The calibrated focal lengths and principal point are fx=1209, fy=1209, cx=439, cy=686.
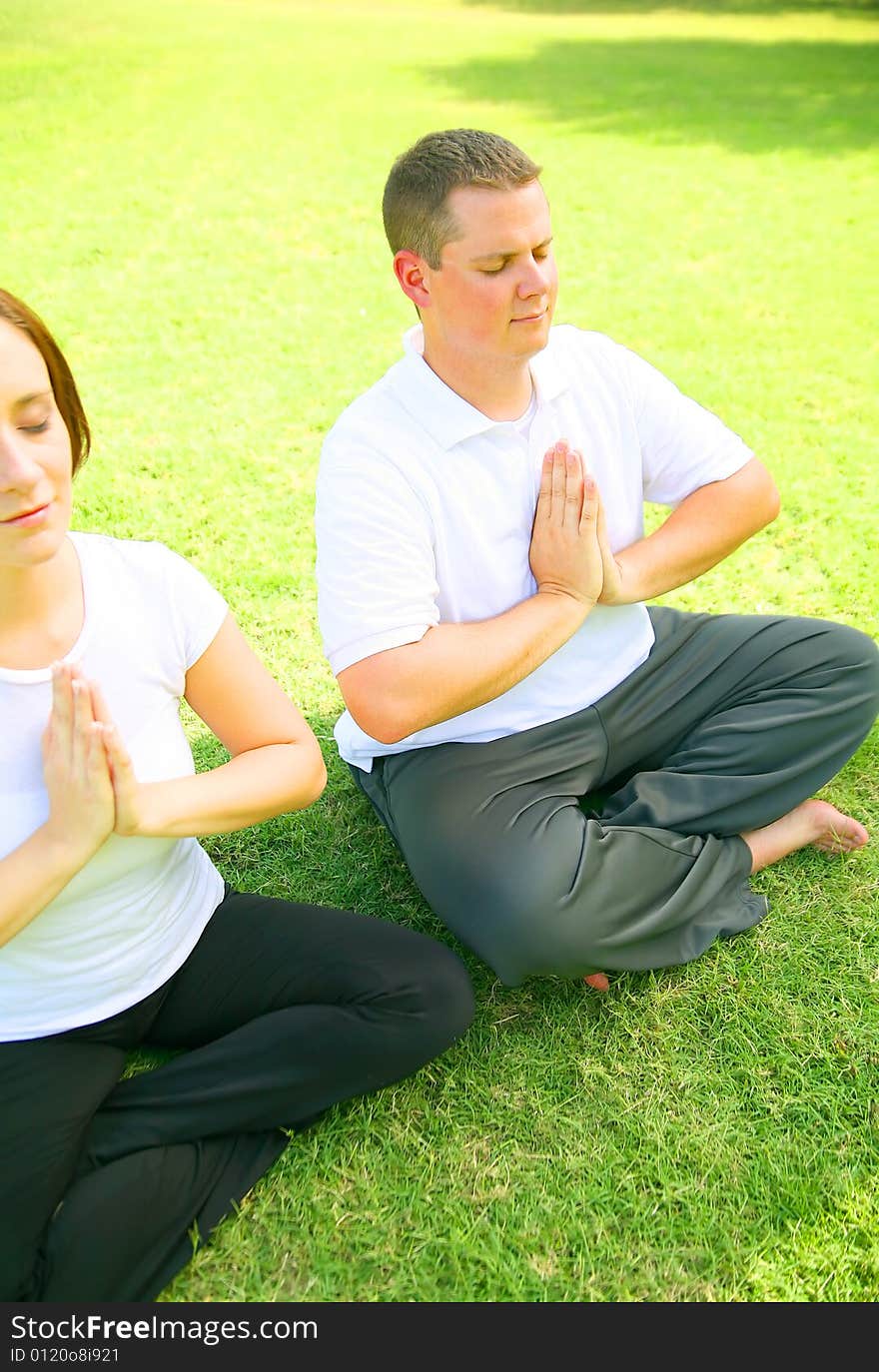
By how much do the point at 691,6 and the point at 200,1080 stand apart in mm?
19911

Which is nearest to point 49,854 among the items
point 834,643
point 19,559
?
point 19,559

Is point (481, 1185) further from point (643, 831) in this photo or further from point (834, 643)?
point (834, 643)

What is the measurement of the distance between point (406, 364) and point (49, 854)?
1.27 meters

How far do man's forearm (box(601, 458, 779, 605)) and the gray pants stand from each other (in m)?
0.21

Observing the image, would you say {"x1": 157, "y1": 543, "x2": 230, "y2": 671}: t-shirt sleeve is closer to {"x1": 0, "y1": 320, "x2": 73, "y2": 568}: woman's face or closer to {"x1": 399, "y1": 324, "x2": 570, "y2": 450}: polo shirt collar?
{"x1": 0, "y1": 320, "x2": 73, "y2": 568}: woman's face

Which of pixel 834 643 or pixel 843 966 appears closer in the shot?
pixel 843 966

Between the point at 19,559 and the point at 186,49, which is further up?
the point at 186,49

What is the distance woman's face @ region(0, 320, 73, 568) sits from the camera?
166cm

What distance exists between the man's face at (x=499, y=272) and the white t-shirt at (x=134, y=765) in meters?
0.80

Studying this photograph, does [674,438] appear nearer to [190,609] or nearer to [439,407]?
[439,407]

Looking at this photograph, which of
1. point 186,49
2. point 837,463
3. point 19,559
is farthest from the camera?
point 186,49

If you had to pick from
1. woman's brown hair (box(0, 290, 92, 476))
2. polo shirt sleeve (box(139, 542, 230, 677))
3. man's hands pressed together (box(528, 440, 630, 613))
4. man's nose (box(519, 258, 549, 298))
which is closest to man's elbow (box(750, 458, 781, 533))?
man's hands pressed together (box(528, 440, 630, 613))

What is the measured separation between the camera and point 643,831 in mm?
2459

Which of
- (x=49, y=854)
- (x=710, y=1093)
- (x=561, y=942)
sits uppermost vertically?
(x=49, y=854)
